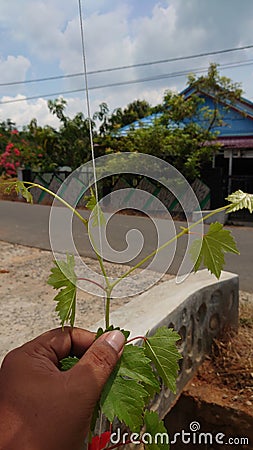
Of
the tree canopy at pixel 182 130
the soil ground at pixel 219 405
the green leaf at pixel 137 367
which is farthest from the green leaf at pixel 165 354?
the tree canopy at pixel 182 130

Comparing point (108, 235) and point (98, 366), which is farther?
point (108, 235)

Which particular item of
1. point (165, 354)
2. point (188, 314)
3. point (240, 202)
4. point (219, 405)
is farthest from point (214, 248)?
point (219, 405)

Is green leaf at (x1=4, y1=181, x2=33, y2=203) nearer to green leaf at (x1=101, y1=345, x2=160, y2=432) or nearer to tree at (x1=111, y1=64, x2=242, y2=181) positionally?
A: green leaf at (x1=101, y1=345, x2=160, y2=432)

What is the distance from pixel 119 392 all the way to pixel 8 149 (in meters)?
15.9

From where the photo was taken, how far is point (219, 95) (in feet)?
34.1

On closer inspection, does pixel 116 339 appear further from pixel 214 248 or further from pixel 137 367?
pixel 214 248

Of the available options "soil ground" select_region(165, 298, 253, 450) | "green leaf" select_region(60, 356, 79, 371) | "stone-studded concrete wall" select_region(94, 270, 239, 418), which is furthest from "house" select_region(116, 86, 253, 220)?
"green leaf" select_region(60, 356, 79, 371)

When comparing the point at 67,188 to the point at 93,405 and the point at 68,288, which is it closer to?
the point at 68,288

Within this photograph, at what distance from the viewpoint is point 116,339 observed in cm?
70

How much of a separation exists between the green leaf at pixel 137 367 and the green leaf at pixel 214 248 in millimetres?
195

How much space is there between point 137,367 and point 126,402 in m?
0.06

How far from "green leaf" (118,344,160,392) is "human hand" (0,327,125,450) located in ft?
0.07

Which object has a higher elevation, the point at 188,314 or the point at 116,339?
the point at 116,339

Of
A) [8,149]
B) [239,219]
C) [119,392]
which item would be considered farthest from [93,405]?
[8,149]
